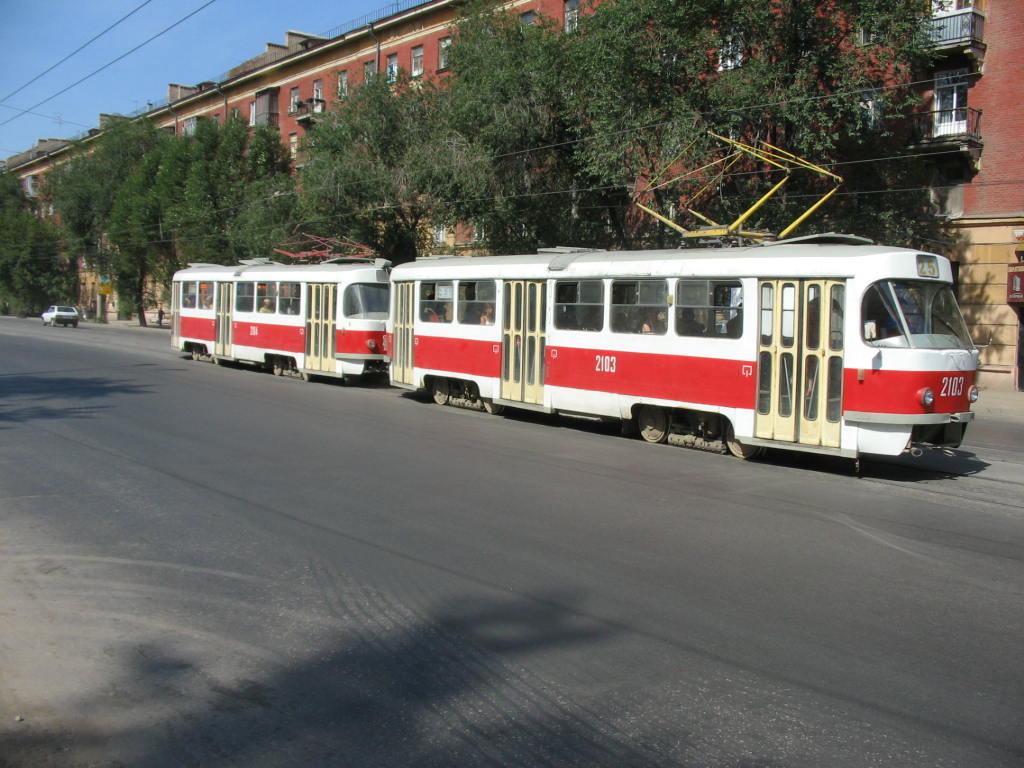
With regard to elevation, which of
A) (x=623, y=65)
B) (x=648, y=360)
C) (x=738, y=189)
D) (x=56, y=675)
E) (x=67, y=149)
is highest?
(x=67, y=149)

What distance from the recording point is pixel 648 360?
44.0 ft

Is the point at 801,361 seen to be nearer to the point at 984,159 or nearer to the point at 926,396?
the point at 926,396

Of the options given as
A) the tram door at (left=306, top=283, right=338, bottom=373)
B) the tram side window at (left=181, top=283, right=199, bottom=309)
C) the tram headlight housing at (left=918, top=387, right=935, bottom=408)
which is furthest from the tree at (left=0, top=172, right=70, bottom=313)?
the tram headlight housing at (left=918, top=387, right=935, bottom=408)

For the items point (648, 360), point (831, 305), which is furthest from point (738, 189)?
point (831, 305)

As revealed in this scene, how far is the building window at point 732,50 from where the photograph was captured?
22.4 m

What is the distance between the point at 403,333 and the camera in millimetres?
19109

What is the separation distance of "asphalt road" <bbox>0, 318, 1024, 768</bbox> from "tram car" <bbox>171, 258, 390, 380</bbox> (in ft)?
34.5

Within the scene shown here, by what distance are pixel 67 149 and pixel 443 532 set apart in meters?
79.3

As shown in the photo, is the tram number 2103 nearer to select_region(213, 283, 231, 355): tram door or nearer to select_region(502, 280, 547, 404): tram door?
select_region(502, 280, 547, 404): tram door

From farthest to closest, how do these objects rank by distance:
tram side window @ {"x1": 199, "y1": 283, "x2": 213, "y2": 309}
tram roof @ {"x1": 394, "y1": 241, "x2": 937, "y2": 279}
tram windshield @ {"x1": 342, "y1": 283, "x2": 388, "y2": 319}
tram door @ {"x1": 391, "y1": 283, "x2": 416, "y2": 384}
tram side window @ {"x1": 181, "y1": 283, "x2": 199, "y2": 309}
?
tram side window @ {"x1": 181, "y1": 283, "x2": 199, "y2": 309} → tram side window @ {"x1": 199, "y1": 283, "x2": 213, "y2": 309} → tram windshield @ {"x1": 342, "y1": 283, "x2": 388, "y2": 319} → tram door @ {"x1": 391, "y1": 283, "x2": 416, "y2": 384} → tram roof @ {"x1": 394, "y1": 241, "x2": 937, "y2": 279}

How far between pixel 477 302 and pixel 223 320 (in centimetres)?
1356

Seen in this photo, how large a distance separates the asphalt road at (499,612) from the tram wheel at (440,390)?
22.5 feet

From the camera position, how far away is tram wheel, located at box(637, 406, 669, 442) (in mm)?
13664

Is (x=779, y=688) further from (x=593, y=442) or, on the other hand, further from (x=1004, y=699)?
(x=593, y=442)
